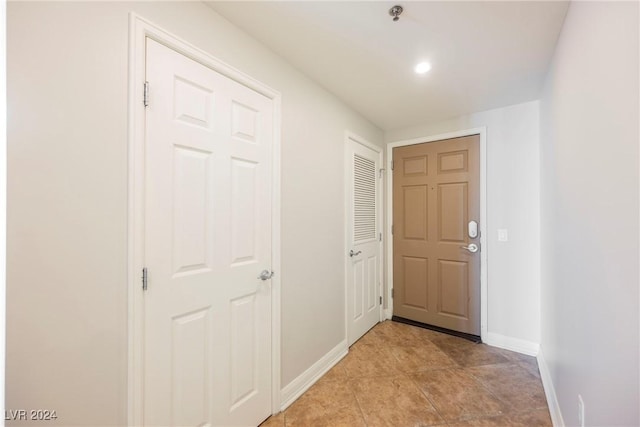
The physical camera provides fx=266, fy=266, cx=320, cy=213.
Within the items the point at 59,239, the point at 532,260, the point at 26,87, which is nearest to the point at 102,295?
the point at 59,239

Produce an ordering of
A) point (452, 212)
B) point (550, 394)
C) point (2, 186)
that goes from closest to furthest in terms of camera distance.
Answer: point (2, 186)
point (550, 394)
point (452, 212)

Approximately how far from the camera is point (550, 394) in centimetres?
171

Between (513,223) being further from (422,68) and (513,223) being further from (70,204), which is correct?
(70,204)

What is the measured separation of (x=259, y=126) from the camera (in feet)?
5.23

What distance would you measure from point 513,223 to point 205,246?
263 cm

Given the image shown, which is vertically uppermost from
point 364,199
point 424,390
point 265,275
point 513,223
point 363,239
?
point 364,199

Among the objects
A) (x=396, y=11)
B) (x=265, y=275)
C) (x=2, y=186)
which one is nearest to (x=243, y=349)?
(x=265, y=275)

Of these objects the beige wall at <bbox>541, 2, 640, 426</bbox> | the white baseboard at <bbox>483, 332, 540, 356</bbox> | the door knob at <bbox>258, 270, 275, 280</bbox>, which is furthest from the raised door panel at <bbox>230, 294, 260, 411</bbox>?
the white baseboard at <bbox>483, 332, 540, 356</bbox>

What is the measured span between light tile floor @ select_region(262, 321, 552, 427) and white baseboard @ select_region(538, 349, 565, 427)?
44mm

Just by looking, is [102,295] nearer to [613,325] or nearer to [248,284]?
[248,284]

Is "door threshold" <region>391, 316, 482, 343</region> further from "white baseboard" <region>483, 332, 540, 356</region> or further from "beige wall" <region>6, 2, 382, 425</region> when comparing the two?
"beige wall" <region>6, 2, 382, 425</region>

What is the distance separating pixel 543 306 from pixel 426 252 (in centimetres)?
105

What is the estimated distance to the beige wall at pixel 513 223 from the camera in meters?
2.38

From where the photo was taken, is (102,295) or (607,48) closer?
(607,48)
